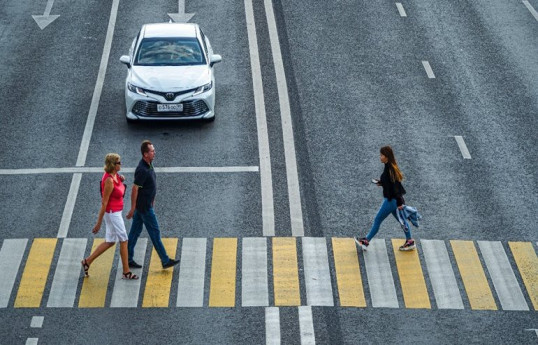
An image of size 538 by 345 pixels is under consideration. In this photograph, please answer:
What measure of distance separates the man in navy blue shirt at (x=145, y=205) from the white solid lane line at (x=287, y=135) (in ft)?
8.30

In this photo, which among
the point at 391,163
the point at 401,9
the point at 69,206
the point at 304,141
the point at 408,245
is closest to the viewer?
the point at 391,163

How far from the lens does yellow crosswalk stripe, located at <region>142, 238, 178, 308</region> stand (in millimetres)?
15625

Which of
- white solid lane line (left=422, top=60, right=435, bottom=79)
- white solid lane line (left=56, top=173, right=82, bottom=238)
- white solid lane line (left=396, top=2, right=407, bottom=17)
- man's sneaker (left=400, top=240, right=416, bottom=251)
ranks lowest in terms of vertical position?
white solid lane line (left=396, top=2, right=407, bottom=17)

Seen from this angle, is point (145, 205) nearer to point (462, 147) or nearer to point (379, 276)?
point (379, 276)

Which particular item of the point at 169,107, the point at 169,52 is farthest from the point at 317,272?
the point at 169,52

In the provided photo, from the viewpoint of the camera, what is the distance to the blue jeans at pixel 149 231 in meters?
16.0

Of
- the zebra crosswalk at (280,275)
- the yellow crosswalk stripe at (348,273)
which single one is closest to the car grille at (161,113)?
the zebra crosswalk at (280,275)

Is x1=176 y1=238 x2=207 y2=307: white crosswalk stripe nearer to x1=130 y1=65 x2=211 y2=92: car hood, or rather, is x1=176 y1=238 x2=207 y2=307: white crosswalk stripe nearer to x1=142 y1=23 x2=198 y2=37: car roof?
x1=130 y1=65 x2=211 y2=92: car hood

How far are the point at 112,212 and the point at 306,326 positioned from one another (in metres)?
3.32

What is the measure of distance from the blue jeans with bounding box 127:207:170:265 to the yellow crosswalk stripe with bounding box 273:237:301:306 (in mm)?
1736

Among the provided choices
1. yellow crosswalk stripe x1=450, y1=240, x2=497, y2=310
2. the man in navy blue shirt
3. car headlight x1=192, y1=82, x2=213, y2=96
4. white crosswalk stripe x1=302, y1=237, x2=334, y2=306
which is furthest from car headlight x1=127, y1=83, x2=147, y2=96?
yellow crosswalk stripe x1=450, y1=240, x2=497, y2=310

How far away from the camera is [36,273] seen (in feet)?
53.7

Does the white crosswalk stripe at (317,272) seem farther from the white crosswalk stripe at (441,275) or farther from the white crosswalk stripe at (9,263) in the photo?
the white crosswalk stripe at (9,263)

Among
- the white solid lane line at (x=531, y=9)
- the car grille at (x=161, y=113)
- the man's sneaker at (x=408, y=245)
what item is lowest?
the white solid lane line at (x=531, y=9)
